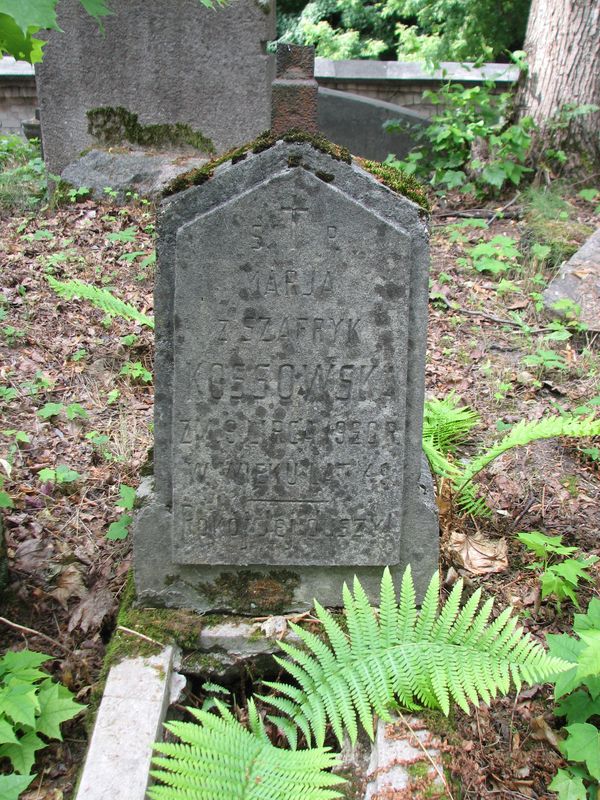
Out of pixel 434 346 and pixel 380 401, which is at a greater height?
pixel 380 401

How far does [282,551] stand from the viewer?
8.95ft

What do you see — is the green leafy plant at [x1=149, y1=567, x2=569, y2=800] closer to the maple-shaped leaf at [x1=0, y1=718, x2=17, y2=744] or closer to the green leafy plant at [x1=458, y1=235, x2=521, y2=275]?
the maple-shaped leaf at [x1=0, y1=718, x2=17, y2=744]

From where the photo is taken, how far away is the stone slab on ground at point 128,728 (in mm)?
2092

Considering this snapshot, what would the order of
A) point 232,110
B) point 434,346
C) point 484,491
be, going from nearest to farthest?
point 484,491 → point 434,346 → point 232,110

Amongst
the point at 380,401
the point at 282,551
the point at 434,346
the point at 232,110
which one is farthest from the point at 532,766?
the point at 232,110

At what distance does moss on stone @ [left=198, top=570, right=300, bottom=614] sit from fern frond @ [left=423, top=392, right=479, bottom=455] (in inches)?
56.1

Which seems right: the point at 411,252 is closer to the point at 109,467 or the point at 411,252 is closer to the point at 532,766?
the point at 532,766

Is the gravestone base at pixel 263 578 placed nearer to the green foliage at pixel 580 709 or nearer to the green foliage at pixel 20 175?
the green foliage at pixel 580 709

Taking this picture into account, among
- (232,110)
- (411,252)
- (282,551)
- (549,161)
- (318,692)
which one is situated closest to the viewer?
(318,692)

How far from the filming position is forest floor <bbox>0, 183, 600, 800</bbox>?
104 inches

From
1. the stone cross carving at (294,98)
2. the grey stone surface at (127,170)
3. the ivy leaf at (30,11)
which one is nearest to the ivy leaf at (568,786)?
the stone cross carving at (294,98)

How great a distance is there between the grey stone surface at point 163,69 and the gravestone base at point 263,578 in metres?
5.11

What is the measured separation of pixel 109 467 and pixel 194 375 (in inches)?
60.9

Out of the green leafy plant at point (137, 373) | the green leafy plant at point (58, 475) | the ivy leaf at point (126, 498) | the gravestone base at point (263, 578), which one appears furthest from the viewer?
the green leafy plant at point (137, 373)
